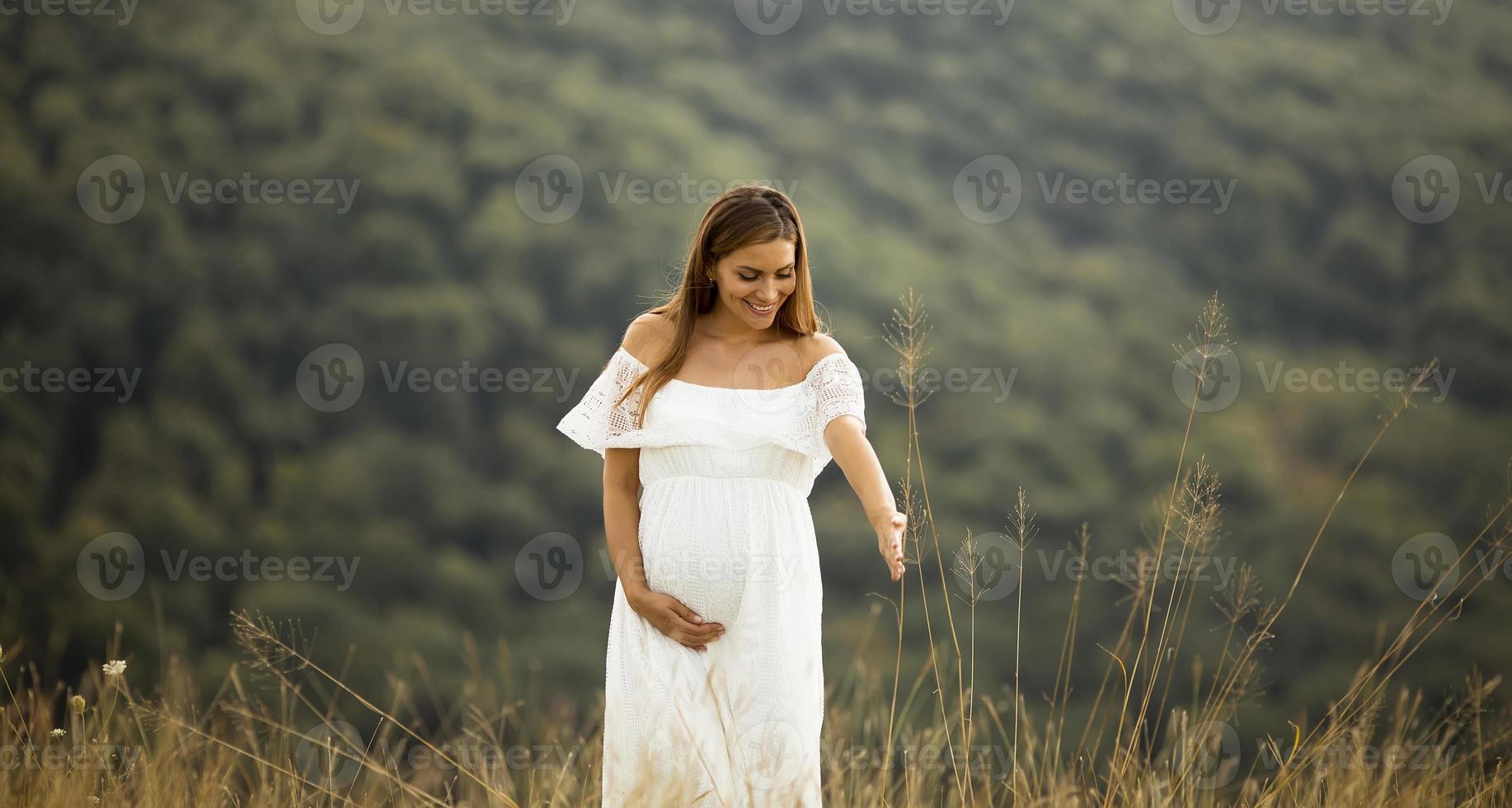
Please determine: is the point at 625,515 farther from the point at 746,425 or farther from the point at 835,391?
the point at 835,391

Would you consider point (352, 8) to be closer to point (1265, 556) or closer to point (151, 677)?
point (151, 677)

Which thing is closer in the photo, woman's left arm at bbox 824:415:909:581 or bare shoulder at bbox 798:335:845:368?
woman's left arm at bbox 824:415:909:581

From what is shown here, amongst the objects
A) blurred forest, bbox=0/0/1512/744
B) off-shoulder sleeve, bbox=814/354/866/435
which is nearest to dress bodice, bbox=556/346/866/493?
off-shoulder sleeve, bbox=814/354/866/435

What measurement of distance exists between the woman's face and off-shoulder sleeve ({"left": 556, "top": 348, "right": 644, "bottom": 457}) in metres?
0.24

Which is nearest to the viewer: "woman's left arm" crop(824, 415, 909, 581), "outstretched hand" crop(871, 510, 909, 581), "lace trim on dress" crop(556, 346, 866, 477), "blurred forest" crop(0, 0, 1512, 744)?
"outstretched hand" crop(871, 510, 909, 581)

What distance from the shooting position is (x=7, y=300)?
11.8 meters

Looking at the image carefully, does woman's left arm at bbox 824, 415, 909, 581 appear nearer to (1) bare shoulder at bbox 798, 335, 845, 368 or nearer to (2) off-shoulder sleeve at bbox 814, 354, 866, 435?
(2) off-shoulder sleeve at bbox 814, 354, 866, 435

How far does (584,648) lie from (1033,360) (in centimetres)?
501

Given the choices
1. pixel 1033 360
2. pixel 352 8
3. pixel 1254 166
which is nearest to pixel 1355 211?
pixel 1254 166

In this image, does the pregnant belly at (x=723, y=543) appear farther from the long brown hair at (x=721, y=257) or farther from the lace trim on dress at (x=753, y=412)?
the long brown hair at (x=721, y=257)

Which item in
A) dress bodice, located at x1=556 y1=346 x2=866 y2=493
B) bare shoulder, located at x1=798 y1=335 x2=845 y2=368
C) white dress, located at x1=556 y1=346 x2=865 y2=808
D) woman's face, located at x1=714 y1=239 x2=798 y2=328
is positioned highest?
woman's face, located at x1=714 y1=239 x2=798 y2=328

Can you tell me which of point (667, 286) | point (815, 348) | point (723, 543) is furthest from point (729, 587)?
point (667, 286)

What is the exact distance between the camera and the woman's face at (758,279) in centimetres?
242

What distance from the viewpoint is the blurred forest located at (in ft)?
38.6
